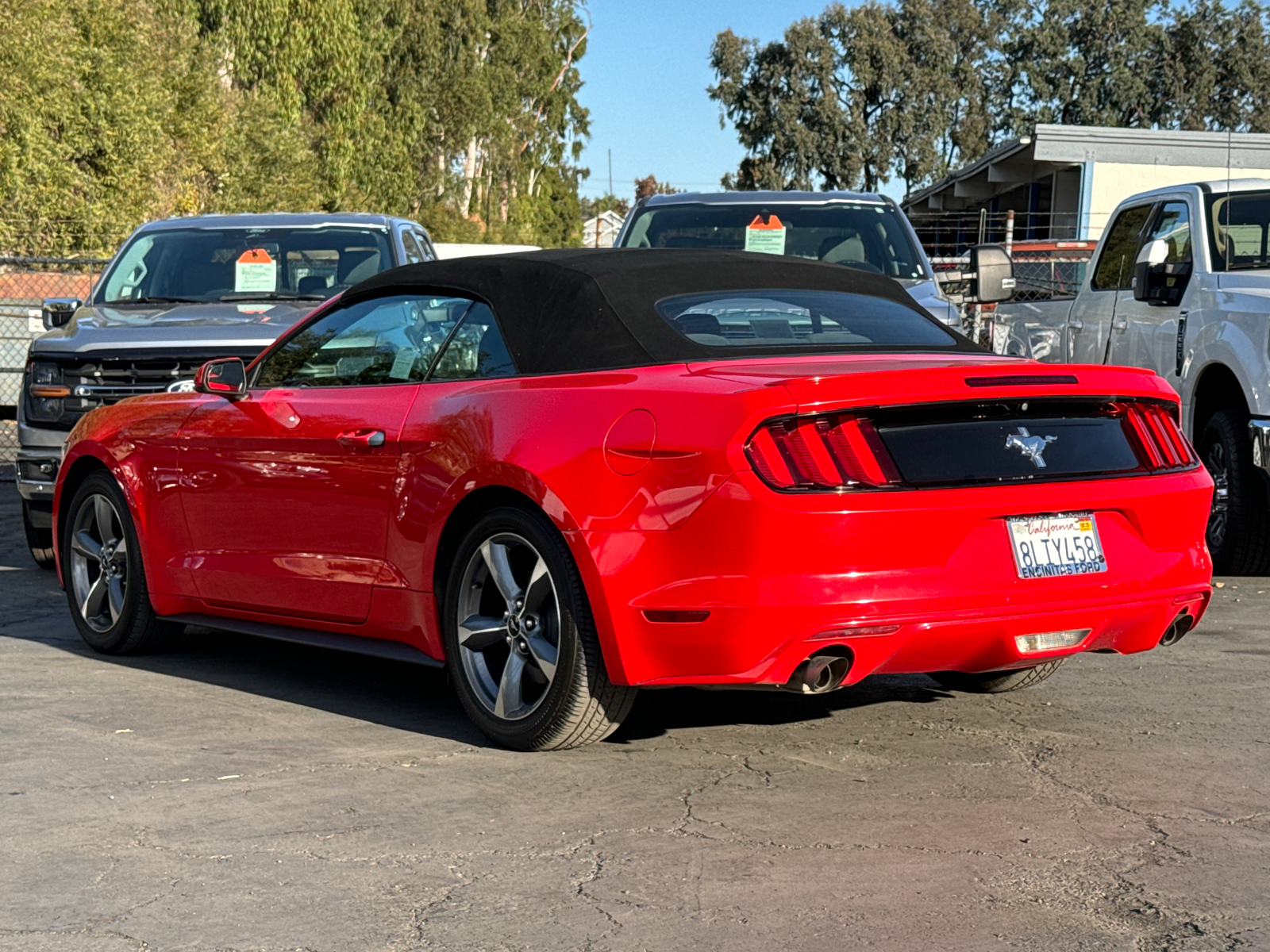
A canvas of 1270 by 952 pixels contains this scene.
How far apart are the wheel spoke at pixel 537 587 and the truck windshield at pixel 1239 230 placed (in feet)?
19.2

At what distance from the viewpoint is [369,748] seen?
221 inches

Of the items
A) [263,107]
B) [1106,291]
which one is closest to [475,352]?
[1106,291]

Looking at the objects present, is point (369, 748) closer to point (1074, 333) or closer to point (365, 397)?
point (365, 397)

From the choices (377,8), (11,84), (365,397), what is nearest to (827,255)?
(365,397)

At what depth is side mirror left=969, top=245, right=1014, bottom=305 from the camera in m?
10.5

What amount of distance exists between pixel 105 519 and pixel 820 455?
12.3ft

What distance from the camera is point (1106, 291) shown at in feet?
37.0

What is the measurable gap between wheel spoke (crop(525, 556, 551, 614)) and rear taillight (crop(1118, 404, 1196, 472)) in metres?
1.79

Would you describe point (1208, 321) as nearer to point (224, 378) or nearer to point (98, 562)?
point (224, 378)

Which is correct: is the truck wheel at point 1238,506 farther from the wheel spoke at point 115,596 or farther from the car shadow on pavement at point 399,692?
the wheel spoke at point 115,596

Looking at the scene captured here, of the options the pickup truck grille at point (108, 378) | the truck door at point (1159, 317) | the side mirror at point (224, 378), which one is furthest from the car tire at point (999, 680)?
the pickup truck grille at point (108, 378)

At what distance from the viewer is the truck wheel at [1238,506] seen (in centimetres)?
920

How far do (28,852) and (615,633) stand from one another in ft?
5.37

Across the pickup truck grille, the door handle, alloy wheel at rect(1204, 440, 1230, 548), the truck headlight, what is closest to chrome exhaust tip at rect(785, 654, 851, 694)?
the door handle
